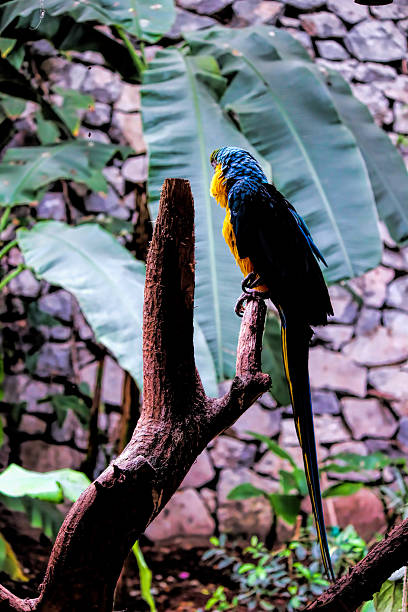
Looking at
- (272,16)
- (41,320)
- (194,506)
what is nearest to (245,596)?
(194,506)

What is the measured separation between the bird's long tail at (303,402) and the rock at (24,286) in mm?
1408

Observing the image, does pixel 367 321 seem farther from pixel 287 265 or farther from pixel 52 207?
pixel 287 265

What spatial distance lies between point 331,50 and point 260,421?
1054 millimetres

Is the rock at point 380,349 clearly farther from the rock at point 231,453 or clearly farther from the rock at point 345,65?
the rock at point 345,65

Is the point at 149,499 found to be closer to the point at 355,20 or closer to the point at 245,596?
the point at 245,596

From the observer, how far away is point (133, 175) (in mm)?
1541

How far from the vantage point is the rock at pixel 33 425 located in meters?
1.63

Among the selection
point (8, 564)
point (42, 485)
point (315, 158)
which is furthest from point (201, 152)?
point (8, 564)

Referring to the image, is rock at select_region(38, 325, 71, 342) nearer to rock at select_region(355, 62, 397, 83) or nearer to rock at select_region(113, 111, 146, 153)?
rock at select_region(113, 111, 146, 153)

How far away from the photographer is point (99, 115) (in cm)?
163

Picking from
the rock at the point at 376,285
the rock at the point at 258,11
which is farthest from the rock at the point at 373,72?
the rock at the point at 376,285

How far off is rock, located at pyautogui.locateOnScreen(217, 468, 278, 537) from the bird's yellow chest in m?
1.45

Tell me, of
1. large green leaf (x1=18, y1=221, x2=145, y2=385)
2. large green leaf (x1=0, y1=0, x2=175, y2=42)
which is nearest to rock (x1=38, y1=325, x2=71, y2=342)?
large green leaf (x1=18, y1=221, x2=145, y2=385)

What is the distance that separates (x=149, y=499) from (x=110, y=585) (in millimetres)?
52
